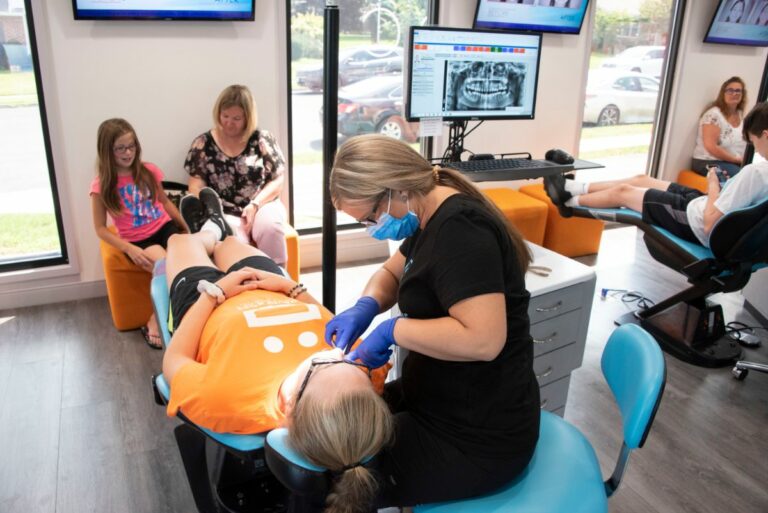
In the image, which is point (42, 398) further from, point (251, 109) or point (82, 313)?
point (251, 109)

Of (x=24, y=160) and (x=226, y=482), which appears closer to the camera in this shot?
(x=226, y=482)

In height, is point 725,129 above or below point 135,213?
above

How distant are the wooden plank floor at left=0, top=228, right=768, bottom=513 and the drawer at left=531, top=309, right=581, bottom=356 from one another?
48 centimetres

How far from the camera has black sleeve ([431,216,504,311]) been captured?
1.09 metres

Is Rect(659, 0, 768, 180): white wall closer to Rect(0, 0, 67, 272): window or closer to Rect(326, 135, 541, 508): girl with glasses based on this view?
Rect(326, 135, 541, 508): girl with glasses

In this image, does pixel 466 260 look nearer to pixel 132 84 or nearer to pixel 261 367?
pixel 261 367

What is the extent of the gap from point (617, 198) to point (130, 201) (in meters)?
2.34

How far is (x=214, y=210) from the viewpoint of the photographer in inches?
101

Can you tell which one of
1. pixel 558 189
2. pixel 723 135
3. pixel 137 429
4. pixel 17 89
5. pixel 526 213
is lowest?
pixel 137 429

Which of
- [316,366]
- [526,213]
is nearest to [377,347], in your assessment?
[316,366]

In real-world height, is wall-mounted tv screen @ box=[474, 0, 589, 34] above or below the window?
above

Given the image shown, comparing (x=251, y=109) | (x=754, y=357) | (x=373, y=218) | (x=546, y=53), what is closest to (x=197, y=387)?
(x=373, y=218)

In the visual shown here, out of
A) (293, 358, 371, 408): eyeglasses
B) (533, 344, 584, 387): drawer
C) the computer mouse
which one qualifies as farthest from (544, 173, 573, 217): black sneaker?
(293, 358, 371, 408): eyeglasses

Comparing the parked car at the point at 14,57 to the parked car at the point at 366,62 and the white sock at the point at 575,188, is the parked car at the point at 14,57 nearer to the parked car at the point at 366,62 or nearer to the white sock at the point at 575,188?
the parked car at the point at 366,62
